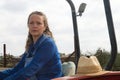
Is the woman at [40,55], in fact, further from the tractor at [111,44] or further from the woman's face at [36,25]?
the tractor at [111,44]

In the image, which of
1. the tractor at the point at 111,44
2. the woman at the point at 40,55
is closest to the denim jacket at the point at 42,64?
the woman at the point at 40,55

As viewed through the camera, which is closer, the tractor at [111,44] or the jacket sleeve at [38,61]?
the tractor at [111,44]

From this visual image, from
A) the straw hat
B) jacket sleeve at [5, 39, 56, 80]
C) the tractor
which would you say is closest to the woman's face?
jacket sleeve at [5, 39, 56, 80]

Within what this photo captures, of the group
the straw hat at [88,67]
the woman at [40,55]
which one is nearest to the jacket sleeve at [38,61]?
the woman at [40,55]

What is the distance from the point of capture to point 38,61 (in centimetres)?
386

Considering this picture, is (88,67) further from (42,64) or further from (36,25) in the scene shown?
(36,25)

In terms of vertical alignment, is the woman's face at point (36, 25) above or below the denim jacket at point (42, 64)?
above

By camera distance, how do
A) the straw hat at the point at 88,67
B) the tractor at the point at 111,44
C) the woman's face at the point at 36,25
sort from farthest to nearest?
the woman's face at the point at 36,25, the straw hat at the point at 88,67, the tractor at the point at 111,44

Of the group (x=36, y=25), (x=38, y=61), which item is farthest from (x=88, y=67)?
(x=36, y=25)

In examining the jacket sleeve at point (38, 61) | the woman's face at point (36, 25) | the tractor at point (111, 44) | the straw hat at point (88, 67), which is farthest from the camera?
the woman's face at point (36, 25)

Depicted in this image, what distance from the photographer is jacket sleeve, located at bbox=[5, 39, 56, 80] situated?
12.4 ft

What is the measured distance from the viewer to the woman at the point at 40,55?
12.5 ft

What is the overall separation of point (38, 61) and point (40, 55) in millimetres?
74

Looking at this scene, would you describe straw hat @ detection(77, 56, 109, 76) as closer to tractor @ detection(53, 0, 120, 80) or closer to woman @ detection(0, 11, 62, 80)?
tractor @ detection(53, 0, 120, 80)
